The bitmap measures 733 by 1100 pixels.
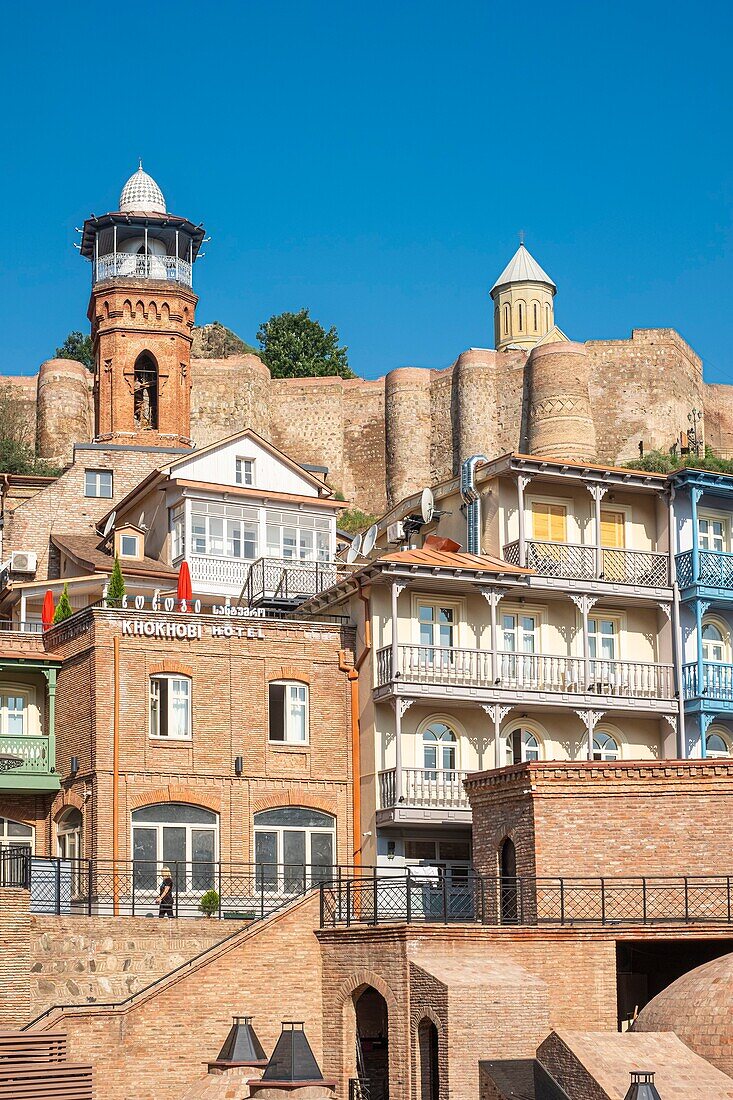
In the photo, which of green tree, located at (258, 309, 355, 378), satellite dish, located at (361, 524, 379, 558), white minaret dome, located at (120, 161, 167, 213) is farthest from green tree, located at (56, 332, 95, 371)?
satellite dish, located at (361, 524, 379, 558)

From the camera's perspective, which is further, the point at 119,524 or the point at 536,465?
the point at 119,524

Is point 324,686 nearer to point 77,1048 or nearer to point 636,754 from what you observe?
point 636,754

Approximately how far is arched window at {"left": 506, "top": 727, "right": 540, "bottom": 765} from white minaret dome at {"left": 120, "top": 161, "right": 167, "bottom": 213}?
3408 centimetres

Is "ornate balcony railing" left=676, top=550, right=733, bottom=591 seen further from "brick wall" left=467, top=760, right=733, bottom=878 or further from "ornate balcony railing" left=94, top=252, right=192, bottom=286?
"ornate balcony railing" left=94, top=252, right=192, bottom=286

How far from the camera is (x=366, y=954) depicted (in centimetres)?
3028

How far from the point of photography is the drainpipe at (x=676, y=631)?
4203cm

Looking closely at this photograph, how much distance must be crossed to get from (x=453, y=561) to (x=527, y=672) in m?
3.06

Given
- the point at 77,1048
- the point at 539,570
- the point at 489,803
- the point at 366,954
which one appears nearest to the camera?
the point at 77,1048

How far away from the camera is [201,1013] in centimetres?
2978

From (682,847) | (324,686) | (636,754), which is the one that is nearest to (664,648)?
(636,754)

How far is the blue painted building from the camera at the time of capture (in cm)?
4222

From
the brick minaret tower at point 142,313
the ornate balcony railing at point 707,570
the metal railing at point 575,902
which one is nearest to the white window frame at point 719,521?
the ornate balcony railing at point 707,570

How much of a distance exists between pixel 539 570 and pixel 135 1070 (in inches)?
675

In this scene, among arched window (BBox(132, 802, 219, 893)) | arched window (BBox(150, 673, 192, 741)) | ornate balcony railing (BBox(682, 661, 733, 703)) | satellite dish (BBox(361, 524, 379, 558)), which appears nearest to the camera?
arched window (BBox(132, 802, 219, 893))
